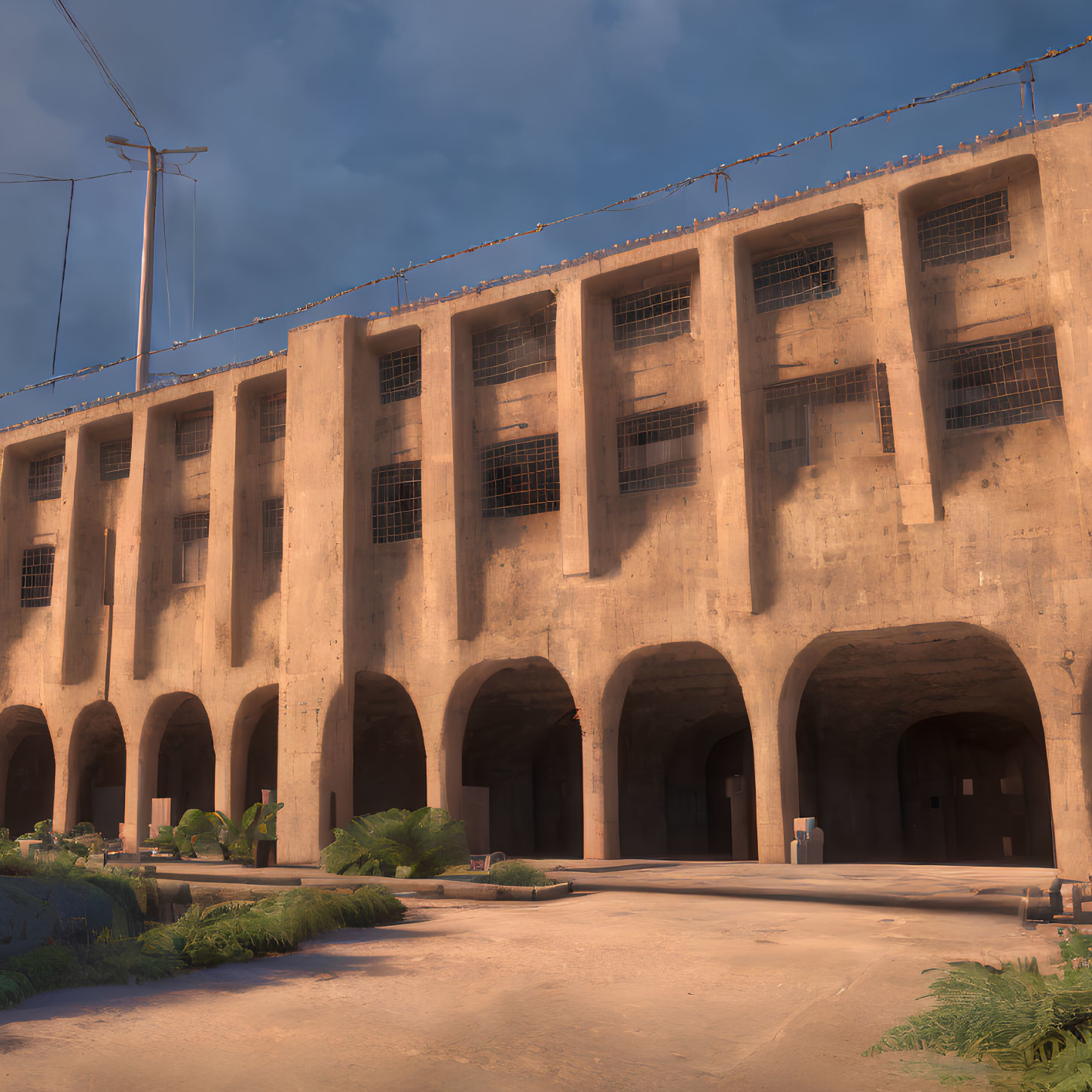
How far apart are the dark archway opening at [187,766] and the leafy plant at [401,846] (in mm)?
20512

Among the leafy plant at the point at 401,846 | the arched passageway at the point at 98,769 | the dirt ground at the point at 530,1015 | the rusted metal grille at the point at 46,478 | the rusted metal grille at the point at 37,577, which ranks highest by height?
the rusted metal grille at the point at 46,478

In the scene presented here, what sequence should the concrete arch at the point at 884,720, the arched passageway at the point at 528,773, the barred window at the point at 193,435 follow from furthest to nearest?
the arched passageway at the point at 528,773 < the barred window at the point at 193,435 < the concrete arch at the point at 884,720

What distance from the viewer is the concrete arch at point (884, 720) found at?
1008 inches

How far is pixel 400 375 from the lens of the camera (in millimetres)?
28172

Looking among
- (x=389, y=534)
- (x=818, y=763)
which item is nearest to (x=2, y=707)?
(x=389, y=534)

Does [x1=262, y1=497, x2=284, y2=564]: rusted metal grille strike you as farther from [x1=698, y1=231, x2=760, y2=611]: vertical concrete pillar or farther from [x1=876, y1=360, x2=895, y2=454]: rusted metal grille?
[x1=876, y1=360, x2=895, y2=454]: rusted metal grille

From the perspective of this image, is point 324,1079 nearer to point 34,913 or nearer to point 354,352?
point 34,913

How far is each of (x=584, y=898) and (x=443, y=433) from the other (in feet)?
47.8

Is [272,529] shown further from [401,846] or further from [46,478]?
[401,846]

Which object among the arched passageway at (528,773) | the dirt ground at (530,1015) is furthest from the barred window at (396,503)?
the dirt ground at (530,1015)

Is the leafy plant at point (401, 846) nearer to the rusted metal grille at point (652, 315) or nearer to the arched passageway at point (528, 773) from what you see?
the rusted metal grille at point (652, 315)

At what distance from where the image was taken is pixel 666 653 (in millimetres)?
25766

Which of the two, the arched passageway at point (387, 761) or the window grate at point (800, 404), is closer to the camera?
the window grate at point (800, 404)

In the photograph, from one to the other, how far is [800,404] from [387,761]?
724 inches
